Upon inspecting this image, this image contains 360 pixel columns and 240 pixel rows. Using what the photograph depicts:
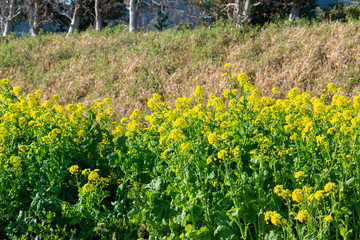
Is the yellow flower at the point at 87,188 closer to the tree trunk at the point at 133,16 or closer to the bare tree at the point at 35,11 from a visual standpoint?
the tree trunk at the point at 133,16

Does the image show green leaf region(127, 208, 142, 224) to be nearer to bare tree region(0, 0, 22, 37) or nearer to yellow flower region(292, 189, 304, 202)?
yellow flower region(292, 189, 304, 202)

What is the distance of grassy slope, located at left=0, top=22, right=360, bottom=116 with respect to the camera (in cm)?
873

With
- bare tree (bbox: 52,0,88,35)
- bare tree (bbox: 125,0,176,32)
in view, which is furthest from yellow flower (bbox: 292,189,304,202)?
bare tree (bbox: 52,0,88,35)

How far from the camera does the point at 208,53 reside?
10.7 metres

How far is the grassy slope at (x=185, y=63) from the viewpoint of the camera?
8727 mm

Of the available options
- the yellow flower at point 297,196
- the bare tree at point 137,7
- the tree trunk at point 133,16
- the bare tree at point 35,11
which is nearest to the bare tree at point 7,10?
the bare tree at point 35,11

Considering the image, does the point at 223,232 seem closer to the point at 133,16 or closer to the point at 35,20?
the point at 133,16

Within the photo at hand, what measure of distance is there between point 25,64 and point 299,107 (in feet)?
36.6

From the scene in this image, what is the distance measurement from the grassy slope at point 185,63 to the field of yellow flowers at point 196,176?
13.3ft

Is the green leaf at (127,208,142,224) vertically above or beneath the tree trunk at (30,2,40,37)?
beneath

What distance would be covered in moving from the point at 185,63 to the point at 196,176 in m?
7.59

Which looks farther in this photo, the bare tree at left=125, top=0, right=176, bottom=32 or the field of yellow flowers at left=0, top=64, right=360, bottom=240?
the bare tree at left=125, top=0, right=176, bottom=32

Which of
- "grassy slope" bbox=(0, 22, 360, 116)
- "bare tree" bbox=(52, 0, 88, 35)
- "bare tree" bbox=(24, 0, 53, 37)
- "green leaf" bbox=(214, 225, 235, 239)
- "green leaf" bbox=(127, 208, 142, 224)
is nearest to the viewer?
"green leaf" bbox=(214, 225, 235, 239)

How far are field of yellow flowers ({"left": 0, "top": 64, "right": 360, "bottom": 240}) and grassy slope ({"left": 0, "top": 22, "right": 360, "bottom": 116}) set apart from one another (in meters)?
4.05
